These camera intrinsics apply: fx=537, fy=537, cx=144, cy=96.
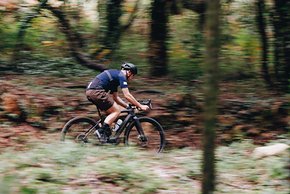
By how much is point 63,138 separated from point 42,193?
4395 millimetres

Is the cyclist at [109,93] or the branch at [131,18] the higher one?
the branch at [131,18]

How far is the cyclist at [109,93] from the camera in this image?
10.4m

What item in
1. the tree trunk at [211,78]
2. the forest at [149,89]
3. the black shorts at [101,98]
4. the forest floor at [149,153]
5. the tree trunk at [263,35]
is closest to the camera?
the tree trunk at [211,78]

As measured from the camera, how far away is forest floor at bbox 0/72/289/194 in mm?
7395

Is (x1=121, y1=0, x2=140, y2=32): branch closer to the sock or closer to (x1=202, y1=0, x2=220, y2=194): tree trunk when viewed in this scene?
the sock

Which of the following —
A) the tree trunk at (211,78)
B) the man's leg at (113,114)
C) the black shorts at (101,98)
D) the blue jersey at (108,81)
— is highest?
the tree trunk at (211,78)

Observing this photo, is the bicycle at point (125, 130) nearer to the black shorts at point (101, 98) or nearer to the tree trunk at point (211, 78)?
the black shorts at point (101, 98)

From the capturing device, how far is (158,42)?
15.8 m

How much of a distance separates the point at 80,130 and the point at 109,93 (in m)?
0.98

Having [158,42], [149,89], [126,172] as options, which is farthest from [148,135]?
[158,42]

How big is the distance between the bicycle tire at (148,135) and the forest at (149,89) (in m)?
Answer: 0.31

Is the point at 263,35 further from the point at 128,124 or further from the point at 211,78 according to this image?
the point at 211,78

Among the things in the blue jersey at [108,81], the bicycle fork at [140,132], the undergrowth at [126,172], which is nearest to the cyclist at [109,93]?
the blue jersey at [108,81]

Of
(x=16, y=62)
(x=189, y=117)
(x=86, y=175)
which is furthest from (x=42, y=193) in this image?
(x=16, y=62)
